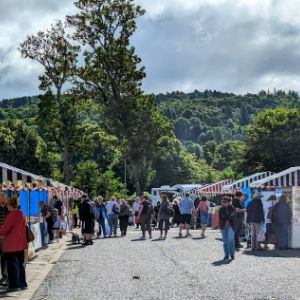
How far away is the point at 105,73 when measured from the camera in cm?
5097

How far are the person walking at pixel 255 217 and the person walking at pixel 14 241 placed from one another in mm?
9969

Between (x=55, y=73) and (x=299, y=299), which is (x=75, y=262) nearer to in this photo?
(x=299, y=299)

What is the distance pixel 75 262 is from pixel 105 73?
3532 centimetres

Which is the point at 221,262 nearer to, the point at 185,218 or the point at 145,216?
the point at 145,216

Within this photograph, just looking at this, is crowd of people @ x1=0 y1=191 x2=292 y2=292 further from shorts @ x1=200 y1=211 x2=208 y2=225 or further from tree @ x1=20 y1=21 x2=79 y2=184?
tree @ x1=20 y1=21 x2=79 y2=184

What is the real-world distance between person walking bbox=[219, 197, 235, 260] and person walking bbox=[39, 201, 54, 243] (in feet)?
25.0

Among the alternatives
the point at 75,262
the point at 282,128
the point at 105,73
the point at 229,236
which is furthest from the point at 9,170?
the point at 282,128

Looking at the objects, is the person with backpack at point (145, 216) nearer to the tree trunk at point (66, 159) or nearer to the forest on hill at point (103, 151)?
the forest on hill at point (103, 151)

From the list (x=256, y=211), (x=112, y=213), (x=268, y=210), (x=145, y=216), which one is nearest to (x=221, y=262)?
(x=256, y=211)

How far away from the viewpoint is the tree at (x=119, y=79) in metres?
49.7

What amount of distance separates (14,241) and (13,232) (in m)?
0.15

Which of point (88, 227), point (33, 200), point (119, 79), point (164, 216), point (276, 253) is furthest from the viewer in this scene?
point (119, 79)

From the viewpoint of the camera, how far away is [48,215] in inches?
924

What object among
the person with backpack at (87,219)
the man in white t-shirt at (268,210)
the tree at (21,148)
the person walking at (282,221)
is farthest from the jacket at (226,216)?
the tree at (21,148)
